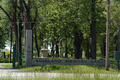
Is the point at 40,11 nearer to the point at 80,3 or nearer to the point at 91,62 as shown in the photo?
the point at 80,3

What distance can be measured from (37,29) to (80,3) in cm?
2430

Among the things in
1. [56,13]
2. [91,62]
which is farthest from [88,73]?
[56,13]

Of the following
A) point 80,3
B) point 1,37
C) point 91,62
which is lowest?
point 91,62

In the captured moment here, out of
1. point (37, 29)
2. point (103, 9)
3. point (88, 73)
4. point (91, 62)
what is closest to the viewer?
point (88, 73)

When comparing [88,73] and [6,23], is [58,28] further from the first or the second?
[88,73]

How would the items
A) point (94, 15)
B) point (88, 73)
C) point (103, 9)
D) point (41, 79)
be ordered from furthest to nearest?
point (103, 9)
point (94, 15)
point (88, 73)
point (41, 79)

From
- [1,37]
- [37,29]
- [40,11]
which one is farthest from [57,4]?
[1,37]

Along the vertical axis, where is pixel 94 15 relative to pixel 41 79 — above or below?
above

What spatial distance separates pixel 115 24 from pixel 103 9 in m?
3.29

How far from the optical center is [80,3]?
32.1 meters

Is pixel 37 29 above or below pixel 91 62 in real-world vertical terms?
above

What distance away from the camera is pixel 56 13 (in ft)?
114

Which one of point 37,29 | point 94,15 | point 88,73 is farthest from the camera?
point 37,29

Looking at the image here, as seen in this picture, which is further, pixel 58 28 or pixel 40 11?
pixel 40 11
